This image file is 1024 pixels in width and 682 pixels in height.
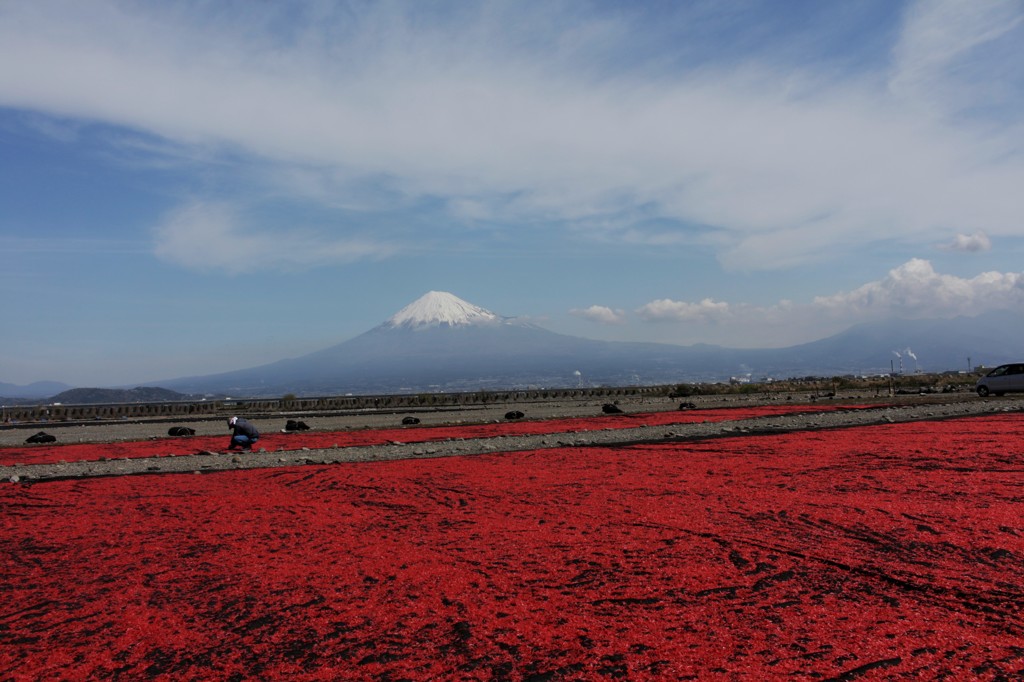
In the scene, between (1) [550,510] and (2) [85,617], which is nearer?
(2) [85,617]

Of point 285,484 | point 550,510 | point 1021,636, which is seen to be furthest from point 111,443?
point 1021,636

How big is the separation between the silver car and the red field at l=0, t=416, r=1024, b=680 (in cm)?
2902

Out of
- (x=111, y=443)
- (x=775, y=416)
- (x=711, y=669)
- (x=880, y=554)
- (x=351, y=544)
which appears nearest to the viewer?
(x=711, y=669)

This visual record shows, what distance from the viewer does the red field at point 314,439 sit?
23.0 meters

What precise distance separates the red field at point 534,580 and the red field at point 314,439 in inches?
403

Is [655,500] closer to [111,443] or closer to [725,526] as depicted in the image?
[725,526]

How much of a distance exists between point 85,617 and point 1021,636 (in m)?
8.27

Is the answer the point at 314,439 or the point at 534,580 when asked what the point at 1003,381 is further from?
the point at 534,580

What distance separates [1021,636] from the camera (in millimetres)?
5422

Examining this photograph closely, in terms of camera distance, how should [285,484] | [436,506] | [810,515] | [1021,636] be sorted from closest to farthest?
[1021,636], [810,515], [436,506], [285,484]

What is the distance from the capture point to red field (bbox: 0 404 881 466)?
75.4 feet

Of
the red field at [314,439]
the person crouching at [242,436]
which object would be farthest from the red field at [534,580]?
the red field at [314,439]

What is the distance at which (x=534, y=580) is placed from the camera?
7.21m

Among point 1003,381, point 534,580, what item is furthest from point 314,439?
point 1003,381
